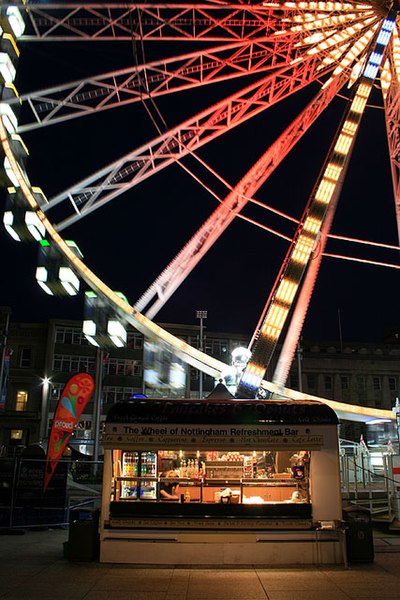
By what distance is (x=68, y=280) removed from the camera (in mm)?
16516

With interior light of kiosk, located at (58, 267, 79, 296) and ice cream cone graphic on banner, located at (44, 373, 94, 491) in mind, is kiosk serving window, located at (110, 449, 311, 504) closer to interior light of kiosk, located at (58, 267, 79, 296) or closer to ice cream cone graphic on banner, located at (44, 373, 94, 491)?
ice cream cone graphic on banner, located at (44, 373, 94, 491)

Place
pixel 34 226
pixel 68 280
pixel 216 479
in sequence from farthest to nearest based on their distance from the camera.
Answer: pixel 34 226
pixel 68 280
pixel 216 479

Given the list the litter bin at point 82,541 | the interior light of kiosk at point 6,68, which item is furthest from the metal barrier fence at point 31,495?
the interior light of kiosk at point 6,68

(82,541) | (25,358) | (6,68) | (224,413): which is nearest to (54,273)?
(6,68)

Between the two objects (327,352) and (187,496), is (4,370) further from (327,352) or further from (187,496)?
(327,352)

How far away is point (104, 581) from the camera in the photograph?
9.91 m

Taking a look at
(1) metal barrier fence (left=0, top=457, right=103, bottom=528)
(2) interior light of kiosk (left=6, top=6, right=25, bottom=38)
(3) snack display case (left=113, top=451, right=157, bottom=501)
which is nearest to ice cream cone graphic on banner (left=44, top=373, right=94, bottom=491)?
(1) metal barrier fence (left=0, top=457, right=103, bottom=528)

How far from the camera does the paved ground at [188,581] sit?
29.4 feet

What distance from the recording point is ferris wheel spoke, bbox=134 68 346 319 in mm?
18547

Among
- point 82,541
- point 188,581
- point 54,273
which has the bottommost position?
point 188,581

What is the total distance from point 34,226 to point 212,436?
28.0 feet

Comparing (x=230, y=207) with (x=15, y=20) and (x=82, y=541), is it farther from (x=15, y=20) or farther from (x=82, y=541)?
(x=82, y=541)

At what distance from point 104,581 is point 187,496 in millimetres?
2987

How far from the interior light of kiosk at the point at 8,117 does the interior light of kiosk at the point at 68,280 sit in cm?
445
